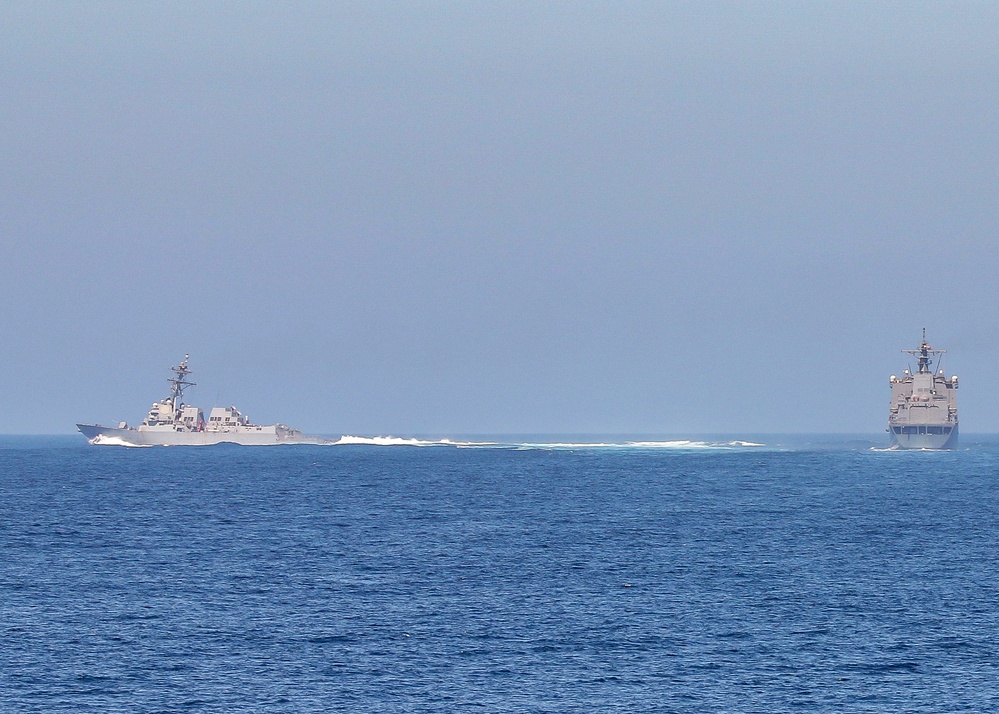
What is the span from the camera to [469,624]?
57875 millimetres

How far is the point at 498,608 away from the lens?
61.9 metres

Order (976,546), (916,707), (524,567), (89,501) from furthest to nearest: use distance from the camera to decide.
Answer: (89,501) → (976,546) → (524,567) → (916,707)

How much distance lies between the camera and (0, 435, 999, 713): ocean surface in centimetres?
4591

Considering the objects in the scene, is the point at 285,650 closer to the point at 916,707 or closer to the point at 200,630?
the point at 200,630

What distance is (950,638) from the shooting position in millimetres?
54531

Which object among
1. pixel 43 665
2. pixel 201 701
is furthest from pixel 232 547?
pixel 201 701

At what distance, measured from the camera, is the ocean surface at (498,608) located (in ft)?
151

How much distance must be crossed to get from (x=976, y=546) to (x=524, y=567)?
34.1 meters

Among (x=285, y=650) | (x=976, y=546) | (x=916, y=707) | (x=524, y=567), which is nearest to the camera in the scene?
(x=916, y=707)

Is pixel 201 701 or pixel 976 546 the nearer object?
pixel 201 701

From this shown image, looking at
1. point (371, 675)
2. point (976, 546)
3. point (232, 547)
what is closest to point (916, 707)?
point (371, 675)

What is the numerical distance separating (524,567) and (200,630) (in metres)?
25.6

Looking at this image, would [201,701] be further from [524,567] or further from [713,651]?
[524,567]

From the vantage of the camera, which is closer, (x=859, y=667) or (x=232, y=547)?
(x=859, y=667)
